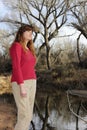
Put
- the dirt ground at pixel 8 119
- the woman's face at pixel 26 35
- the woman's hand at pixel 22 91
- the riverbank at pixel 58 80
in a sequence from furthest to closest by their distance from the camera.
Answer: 1. the riverbank at pixel 58 80
2. the dirt ground at pixel 8 119
3. the woman's face at pixel 26 35
4. the woman's hand at pixel 22 91

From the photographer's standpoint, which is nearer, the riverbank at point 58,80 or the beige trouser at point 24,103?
the beige trouser at point 24,103

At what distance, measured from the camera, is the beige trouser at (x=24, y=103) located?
5199 millimetres

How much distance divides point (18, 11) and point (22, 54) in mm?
35182

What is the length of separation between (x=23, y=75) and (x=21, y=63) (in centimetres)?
16

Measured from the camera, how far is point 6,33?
4378 cm

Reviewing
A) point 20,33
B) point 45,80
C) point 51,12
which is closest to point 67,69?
point 45,80

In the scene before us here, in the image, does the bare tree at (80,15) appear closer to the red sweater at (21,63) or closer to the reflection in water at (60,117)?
A: the reflection in water at (60,117)

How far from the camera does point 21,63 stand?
5.27 m

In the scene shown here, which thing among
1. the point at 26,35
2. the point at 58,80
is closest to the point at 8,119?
the point at 26,35

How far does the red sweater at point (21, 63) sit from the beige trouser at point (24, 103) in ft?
0.31

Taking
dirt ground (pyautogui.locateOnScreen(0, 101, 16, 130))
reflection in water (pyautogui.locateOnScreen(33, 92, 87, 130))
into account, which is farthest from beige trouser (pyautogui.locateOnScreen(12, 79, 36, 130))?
reflection in water (pyautogui.locateOnScreen(33, 92, 87, 130))

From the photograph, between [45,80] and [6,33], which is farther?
[6,33]

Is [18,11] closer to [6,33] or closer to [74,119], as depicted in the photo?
[6,33]

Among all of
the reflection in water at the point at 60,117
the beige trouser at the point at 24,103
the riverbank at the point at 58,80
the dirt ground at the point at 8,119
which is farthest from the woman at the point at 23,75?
the riverbank at the point at 58,80
